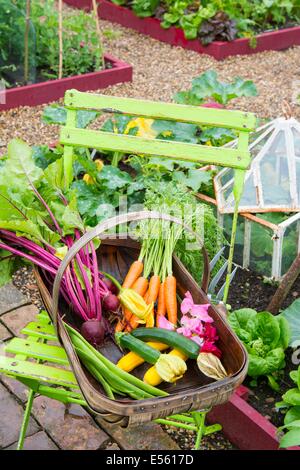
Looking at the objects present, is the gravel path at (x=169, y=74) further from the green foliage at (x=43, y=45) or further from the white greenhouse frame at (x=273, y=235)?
the white greenhouse frame at (x=273, y=235)

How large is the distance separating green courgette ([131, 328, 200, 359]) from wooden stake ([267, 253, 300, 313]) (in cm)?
89

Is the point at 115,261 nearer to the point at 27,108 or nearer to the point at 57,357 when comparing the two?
the point at 57,357

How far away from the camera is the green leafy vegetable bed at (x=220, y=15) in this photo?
22.2ft

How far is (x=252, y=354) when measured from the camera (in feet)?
9.64

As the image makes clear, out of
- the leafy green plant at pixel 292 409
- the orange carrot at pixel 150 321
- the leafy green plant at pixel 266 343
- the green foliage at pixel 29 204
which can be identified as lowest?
the leafy green plant at pixel 292 409

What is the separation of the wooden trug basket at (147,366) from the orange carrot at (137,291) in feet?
0.31

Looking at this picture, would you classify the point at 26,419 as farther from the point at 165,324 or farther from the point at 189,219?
the point at 189,219

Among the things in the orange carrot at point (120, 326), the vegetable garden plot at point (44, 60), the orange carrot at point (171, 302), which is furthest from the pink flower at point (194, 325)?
the vegetable garden plot at point (44, 60)

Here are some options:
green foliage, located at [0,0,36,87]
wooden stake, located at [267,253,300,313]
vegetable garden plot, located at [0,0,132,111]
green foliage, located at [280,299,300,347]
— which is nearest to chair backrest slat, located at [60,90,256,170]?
wooden stake, located at [267,253,300,313]

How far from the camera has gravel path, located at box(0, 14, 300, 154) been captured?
17.7ft

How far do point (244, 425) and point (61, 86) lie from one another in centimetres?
375

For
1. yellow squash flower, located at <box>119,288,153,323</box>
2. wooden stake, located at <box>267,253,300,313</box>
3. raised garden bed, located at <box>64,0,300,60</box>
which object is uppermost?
raised garden bed, located at <box>64,0,300,60</box>

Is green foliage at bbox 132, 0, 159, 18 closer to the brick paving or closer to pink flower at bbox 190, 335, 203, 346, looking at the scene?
the brick paving

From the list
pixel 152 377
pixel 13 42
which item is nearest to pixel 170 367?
pixel 152 377
